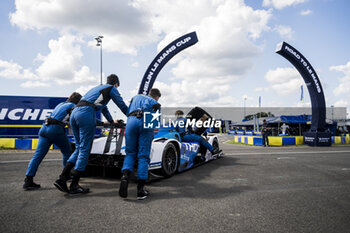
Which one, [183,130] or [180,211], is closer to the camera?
[180,211]

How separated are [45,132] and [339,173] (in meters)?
6.03

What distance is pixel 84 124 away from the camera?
134 inches

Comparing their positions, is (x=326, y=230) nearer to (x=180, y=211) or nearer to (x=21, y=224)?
(x=180, y=211)

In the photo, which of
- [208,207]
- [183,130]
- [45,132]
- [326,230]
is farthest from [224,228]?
[183,130]

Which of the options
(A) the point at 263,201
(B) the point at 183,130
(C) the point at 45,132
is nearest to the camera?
(A) the point at 263,201

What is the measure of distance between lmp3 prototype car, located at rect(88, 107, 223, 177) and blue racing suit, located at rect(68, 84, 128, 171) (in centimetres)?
52

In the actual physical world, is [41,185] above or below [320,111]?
below

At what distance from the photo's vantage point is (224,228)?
214 cm

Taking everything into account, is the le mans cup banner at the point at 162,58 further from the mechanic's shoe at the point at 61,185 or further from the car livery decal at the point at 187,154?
the mechanic's shoe at the point at 61,185

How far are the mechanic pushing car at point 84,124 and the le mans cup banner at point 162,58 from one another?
7.08 m

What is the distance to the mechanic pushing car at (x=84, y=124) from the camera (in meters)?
3.28

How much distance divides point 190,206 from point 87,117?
201cm

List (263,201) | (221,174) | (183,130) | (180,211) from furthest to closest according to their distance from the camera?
(183,130) < (221,174) < (263,201) < (180,211)

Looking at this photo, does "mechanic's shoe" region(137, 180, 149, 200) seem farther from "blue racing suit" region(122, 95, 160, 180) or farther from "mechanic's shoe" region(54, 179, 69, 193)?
"mechanic's shoe" region(54, 179, 69, 193)
